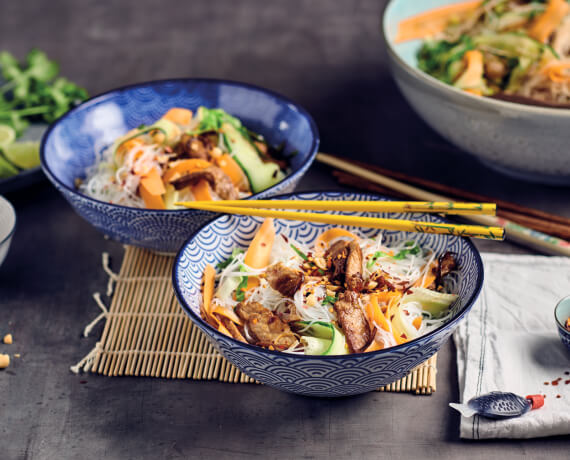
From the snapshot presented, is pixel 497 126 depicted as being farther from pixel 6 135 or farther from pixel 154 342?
pixel 6 135

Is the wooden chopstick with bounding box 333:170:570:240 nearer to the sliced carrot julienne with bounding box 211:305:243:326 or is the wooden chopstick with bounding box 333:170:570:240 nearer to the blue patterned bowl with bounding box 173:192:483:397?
the blue patterned bowl with bounding box 173:192:483:397

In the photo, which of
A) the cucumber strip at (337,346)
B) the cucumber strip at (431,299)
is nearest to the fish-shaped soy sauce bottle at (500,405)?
the cucumber strip at (431,299)

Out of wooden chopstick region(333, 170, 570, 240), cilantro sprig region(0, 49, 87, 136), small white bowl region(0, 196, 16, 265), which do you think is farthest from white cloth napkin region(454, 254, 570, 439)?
cilantro sprig region(0, 49, 87, 136)

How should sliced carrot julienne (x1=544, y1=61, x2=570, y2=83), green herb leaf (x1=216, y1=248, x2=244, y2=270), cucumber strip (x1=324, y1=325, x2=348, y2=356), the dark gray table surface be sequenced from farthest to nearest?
sliced carrot julienne (x1=544, y1=61, x2=570, y2=83)
green herb leaf (x1=216, y1=248, x2=244, y2=270)
the dark gray table surface
cucumber strip (x1=324, y1=325, x2=348, y2=356)

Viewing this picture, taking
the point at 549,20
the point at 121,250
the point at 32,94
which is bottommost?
the point at 121,250

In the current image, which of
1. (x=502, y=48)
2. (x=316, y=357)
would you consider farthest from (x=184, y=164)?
(x=502, y=48)
